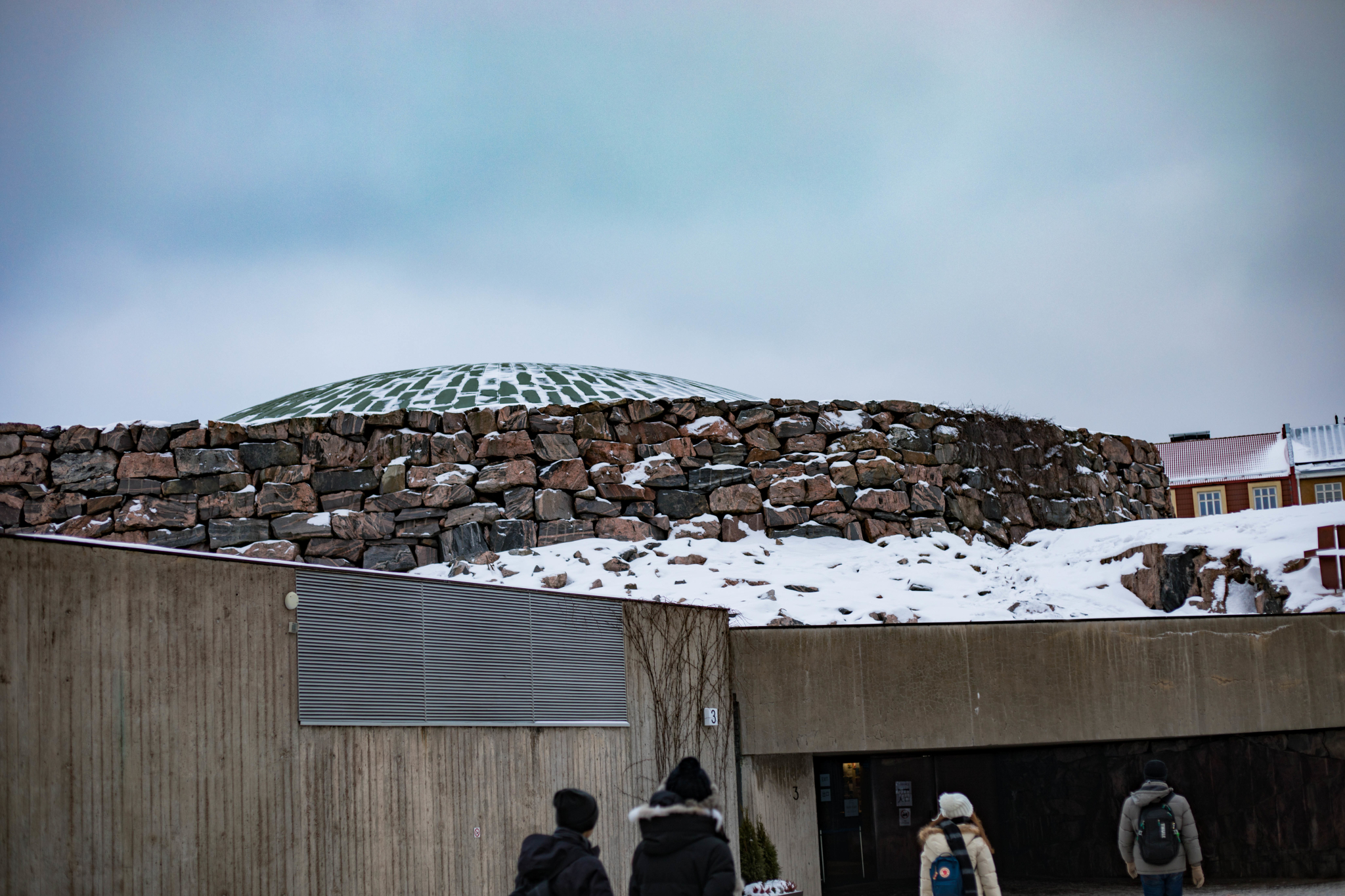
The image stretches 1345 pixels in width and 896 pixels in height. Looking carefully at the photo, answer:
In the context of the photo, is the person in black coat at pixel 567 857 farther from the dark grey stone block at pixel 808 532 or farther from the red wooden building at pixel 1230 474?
the red wooden building at pixel 1230 474

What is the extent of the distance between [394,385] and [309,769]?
11209 mm

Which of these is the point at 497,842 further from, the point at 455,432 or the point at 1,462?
the point at 1,462

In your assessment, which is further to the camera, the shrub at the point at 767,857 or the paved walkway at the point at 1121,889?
the paved walkway at the point at 1121,889

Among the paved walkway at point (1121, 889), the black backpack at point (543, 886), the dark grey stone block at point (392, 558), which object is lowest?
the paved walkway at point (1121, 889)


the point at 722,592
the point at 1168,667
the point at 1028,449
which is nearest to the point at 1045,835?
the point at 1168,667

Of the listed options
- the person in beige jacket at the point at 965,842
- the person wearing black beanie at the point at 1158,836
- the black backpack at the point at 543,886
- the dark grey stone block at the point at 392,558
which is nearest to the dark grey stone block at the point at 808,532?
the dark grey stone block at the point at 392,558

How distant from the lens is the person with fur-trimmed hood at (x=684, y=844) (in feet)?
14.5

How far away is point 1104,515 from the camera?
50.5 ft

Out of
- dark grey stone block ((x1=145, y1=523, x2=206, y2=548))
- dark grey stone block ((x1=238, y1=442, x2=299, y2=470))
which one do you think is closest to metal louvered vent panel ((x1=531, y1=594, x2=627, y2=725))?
dark grey stone block ((x1=238, y1=442, x2=299, y2=470))

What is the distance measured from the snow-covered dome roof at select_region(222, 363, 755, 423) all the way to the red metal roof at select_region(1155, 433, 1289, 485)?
21218 millimetres

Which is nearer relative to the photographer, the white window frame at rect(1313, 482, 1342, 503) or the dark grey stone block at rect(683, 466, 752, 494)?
the dark grey stone block at rect(683, 466, 752, 494)

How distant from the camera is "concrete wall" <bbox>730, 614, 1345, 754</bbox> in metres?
9.47

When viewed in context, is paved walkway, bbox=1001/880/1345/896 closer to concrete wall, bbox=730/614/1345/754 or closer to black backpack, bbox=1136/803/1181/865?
concrete wall, bbox=730/614/1345/754

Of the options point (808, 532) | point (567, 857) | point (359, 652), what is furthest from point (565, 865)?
point (808, 532)
